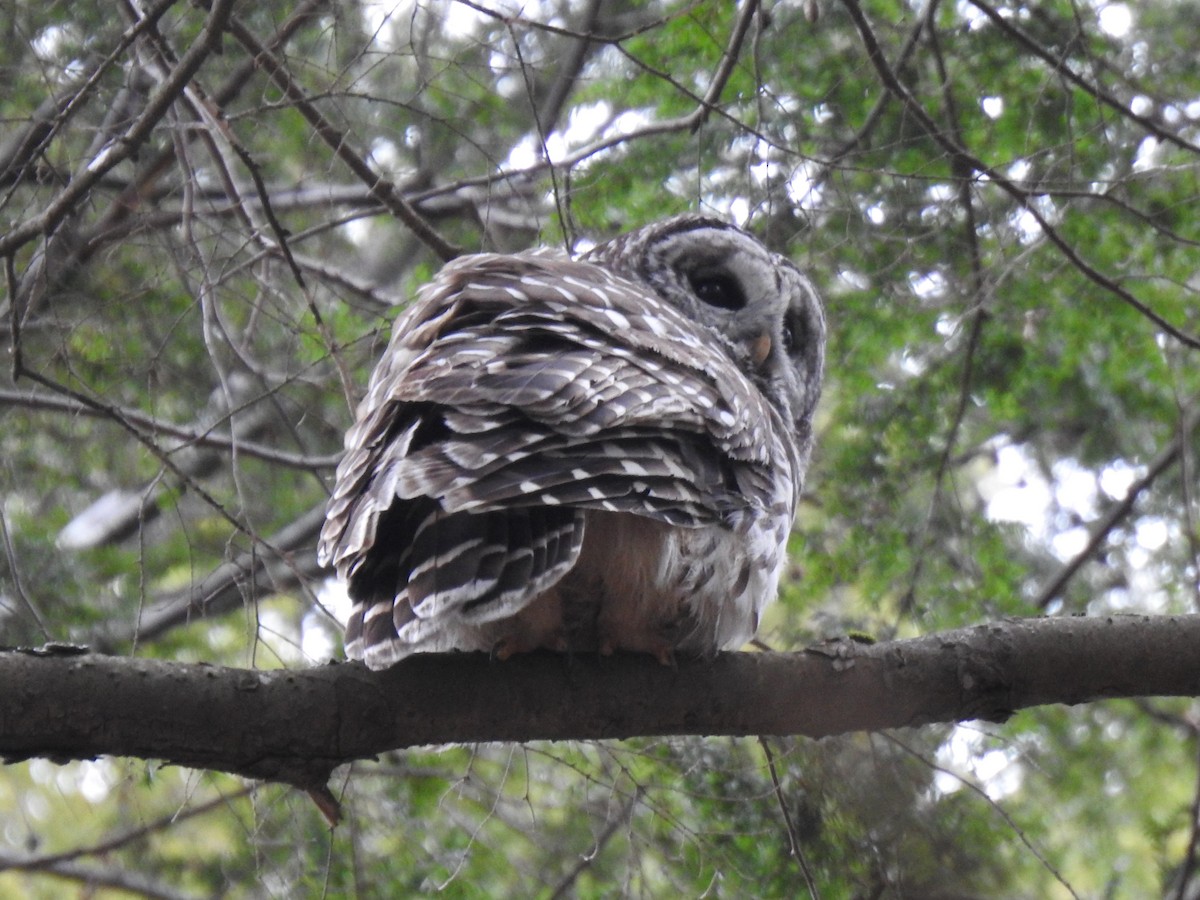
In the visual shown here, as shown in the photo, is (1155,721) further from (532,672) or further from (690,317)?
(532,672)

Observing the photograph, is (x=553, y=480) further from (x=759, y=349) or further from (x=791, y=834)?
(x=759, y=349)

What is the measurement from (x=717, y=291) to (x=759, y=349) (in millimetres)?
250

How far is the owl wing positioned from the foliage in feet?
2.47

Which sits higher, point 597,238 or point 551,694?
point 597,238

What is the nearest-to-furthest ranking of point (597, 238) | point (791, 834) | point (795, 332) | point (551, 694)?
point (551, 694) → point (791, 834) → point (795, 332) → point (597, 238)

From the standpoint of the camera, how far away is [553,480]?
6.40 ft

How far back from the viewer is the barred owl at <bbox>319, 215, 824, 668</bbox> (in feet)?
6.48

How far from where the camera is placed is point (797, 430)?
385 cm

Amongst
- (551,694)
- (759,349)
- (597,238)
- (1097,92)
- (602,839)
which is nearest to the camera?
(551,694)

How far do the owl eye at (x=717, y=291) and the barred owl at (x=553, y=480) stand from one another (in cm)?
56

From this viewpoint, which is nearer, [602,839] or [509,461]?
[509,461]

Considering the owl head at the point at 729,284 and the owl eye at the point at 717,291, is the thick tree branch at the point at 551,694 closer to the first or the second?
the owl head at the point at 729,284

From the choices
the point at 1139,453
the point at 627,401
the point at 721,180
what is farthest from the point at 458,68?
the point at 1139,453

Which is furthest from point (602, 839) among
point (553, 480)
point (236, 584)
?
point (553, 480)
